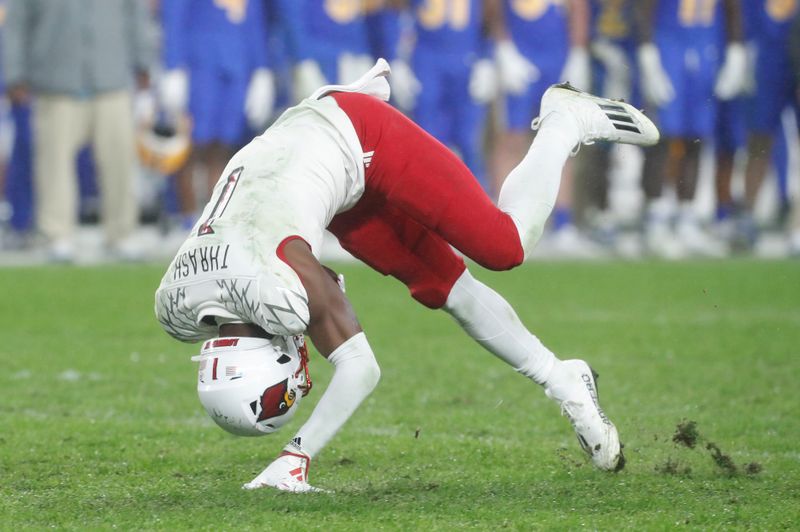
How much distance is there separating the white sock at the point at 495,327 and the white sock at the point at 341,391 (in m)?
0.61

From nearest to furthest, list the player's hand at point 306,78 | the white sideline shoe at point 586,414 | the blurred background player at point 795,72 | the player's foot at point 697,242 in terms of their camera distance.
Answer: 1. the white sideline shoe at point 586,414
2. the player's hand at point 306,78
3. the blurred background player at point 795,72
4. the player's foot at point 697,242

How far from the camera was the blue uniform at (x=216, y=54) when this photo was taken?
13062mm

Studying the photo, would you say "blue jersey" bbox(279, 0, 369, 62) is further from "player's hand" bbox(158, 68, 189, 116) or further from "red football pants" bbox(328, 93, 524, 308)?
"red football pants" bbox(328, 93, 524, 308)

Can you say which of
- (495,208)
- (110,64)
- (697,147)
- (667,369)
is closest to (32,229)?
(110,64)

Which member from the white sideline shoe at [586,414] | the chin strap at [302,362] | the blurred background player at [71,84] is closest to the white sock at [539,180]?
the white sideline shoe at [586,414]

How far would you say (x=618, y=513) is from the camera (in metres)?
4.38

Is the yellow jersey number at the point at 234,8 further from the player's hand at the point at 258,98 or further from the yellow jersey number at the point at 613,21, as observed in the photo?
the yellow jersey number at the point at 613,21

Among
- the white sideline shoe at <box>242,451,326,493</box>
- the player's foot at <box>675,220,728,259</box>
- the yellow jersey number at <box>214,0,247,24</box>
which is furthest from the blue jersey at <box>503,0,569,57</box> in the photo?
the white sideline shoe at <box>242,451,326,493</box>

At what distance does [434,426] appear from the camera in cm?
600

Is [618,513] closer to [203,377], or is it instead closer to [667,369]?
[203,377]

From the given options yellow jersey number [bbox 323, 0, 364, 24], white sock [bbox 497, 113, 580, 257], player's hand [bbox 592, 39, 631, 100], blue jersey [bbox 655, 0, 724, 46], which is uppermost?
blue jersey [bbox 655, 0, 724, 46]

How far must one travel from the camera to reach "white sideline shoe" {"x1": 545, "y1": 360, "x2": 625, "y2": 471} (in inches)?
199

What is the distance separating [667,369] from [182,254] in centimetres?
349

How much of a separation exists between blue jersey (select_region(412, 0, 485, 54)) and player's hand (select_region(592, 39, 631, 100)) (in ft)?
3.68
